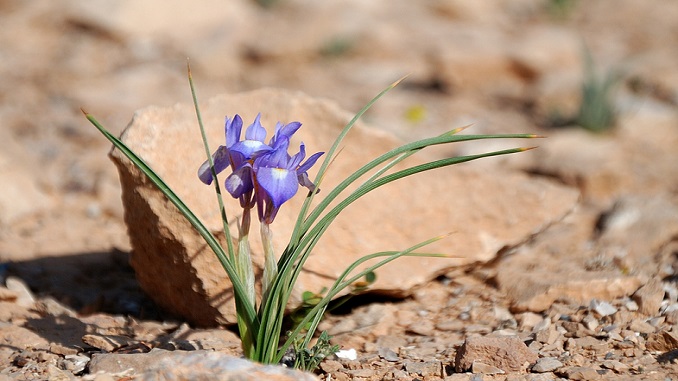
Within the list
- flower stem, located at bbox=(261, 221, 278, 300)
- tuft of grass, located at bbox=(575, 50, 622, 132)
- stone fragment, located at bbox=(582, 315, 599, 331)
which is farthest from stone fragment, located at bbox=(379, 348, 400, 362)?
tuft of grass, located at bbox=(575, 50, 622, 132)

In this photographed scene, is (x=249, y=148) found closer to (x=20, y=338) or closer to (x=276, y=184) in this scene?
(x=276, y=184)

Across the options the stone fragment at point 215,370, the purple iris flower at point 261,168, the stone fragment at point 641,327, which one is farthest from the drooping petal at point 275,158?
the stone fragment at point 641,327

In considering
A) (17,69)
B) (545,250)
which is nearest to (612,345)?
(545,250)

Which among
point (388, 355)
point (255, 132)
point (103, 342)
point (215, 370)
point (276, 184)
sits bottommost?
point (215, 370)

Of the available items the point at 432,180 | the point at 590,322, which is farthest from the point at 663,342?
the point at 432,180

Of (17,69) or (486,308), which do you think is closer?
(486,308)

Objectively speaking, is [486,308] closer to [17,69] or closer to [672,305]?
[672,305]

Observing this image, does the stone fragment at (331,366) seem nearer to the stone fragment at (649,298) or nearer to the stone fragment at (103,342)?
the stone fragment at (103,342)
